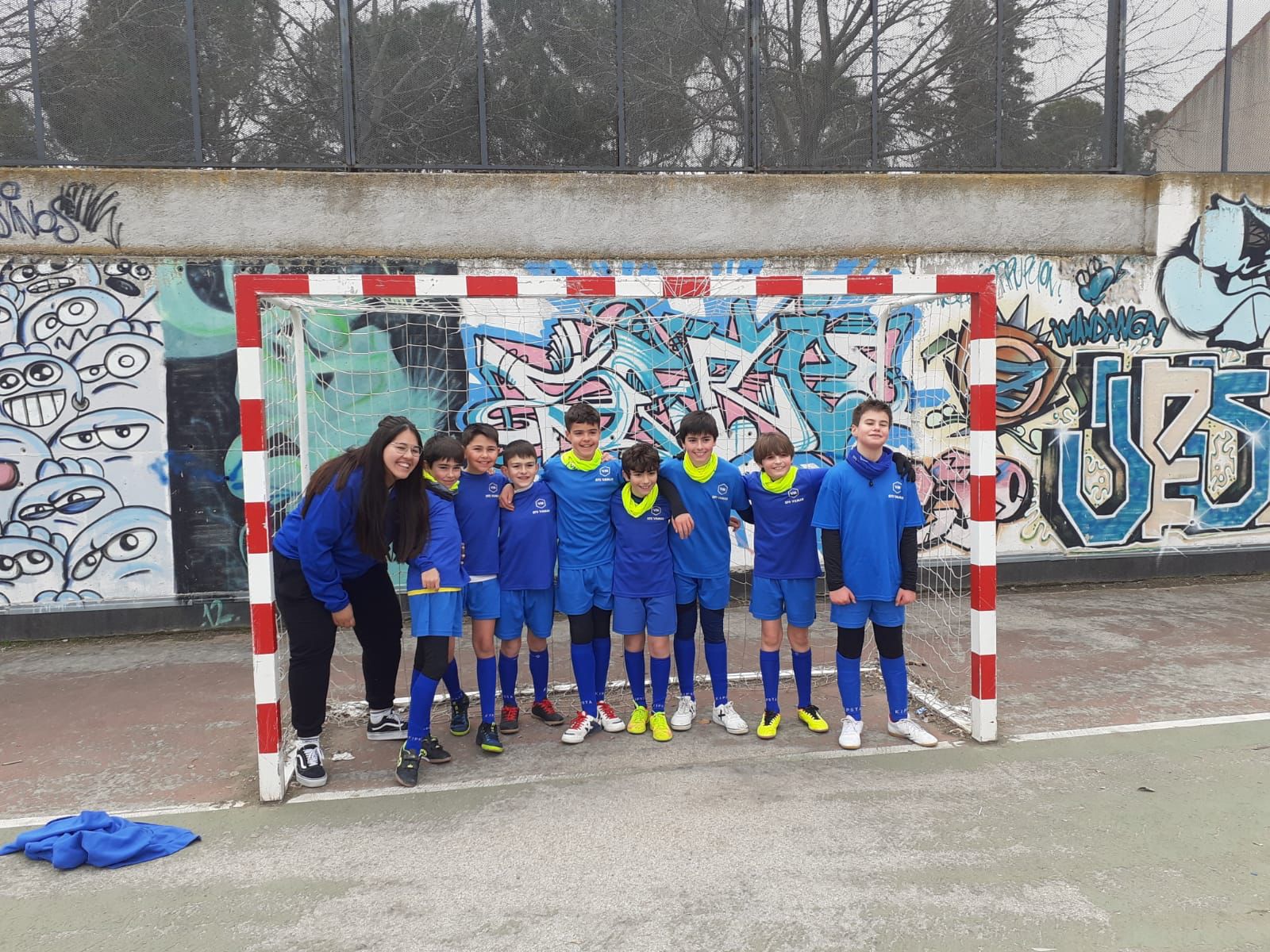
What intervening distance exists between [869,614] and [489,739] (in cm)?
207

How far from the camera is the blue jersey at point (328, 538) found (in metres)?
4.01

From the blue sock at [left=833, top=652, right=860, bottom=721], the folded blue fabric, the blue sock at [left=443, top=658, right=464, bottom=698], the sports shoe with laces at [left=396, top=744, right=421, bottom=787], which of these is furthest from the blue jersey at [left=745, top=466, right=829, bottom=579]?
the folded blue fabric

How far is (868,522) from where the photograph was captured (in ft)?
14.4

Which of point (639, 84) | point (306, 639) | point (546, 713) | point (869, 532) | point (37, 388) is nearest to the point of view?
point (306, 639)

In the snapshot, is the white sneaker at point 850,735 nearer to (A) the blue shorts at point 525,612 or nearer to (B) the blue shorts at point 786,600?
(B) the blue shorts at point 786,600

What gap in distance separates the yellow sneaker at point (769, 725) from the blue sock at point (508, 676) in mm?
1348

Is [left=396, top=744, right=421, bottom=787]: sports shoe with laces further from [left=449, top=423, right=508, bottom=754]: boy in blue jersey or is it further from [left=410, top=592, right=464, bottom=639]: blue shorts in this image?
[left=410, top=592, right=464, bottom=639]: blue shorts

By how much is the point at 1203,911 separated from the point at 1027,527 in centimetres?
540

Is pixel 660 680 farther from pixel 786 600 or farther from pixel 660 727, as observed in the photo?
pixel 786 600

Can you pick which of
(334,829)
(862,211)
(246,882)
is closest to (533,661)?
(334,829)

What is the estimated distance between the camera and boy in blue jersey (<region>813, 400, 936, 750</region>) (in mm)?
4379

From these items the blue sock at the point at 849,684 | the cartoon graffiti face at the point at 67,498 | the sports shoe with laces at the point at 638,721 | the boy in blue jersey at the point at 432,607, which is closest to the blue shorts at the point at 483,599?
the boy in blue jersey at the point at 432,607

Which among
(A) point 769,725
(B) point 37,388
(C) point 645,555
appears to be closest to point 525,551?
(C) point 645,555

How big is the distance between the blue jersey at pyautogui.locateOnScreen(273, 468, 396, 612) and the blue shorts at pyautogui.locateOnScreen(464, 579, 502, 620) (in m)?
0.57
